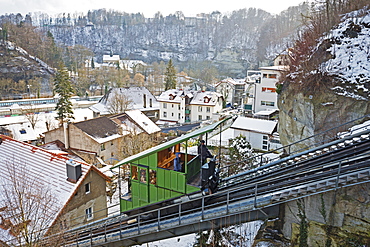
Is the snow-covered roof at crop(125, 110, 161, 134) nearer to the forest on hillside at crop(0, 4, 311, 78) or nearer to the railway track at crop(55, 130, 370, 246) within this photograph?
the railway track at crop(55, 130, 370, 246)

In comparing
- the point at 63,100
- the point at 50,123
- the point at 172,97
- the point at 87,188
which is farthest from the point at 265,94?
the point at 87,188

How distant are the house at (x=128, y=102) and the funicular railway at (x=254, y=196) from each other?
37.7 meters

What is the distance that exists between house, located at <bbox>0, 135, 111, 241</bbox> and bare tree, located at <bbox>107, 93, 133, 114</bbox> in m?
28.6

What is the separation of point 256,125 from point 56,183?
61.7 ft

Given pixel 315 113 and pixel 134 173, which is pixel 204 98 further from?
pixel 134 173

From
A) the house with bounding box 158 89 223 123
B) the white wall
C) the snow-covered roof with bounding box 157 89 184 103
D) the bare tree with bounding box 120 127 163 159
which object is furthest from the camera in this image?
the snow-covered roof with bounding box 157 89 184 103

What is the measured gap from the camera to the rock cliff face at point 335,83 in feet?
46.3

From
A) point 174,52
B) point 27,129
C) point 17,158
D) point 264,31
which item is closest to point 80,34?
point 174,52

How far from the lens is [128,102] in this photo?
48969 mm

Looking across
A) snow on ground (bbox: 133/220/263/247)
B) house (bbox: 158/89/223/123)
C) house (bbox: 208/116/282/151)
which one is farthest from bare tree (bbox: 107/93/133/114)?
snow on ground (bbox: 133/220/263/247)

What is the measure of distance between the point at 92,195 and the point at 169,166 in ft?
25.9

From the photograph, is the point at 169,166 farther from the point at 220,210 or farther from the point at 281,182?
the point at 281,182

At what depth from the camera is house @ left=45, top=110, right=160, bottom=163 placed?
2895 cm

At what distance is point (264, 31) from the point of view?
124312 mm
